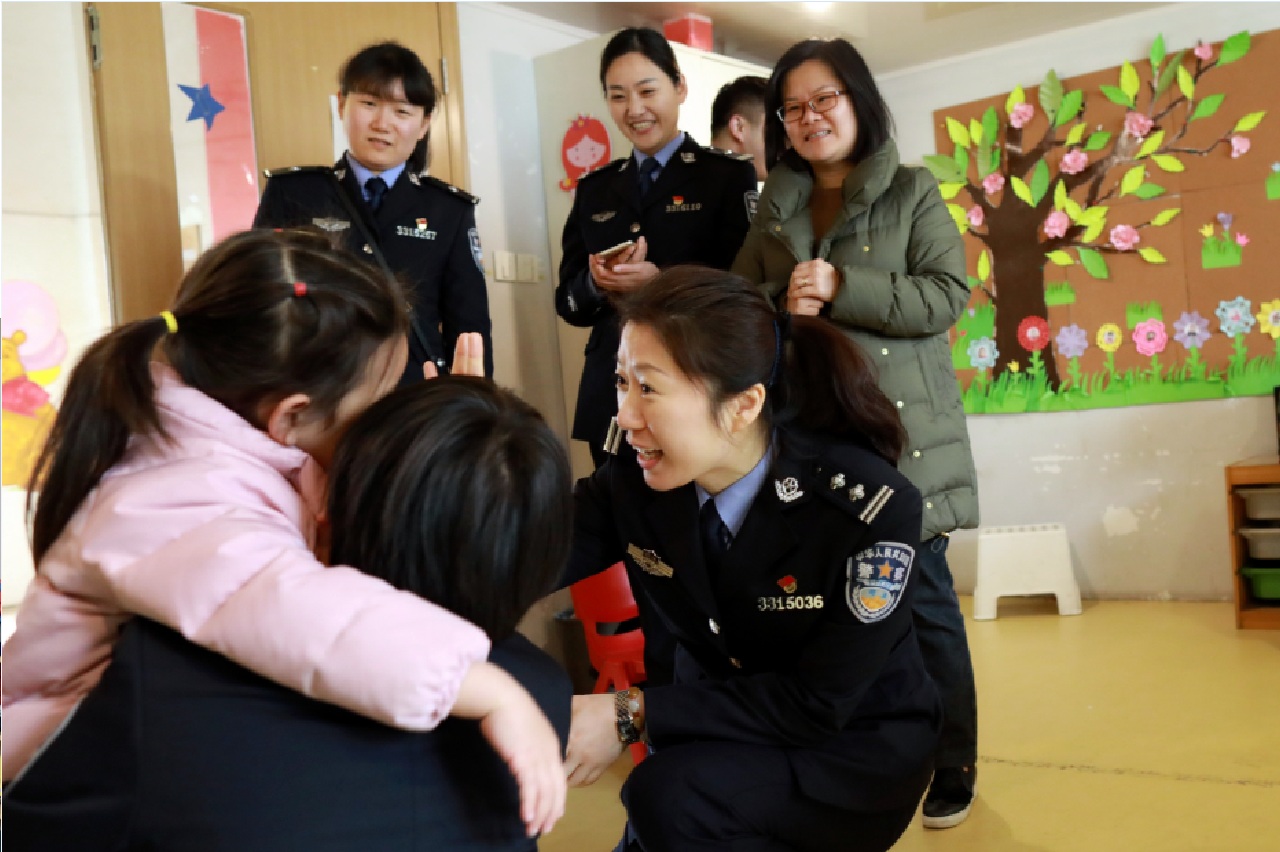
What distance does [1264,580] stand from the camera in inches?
164

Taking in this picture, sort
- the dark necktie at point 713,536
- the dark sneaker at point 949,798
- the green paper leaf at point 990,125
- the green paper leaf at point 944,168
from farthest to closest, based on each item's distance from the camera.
→ 1. the green paper leaf at point 944,168
2. the green paper leaf at point 990,125
3. the dark sneaker at point 949,798
4. the dark necktie at point 713,536

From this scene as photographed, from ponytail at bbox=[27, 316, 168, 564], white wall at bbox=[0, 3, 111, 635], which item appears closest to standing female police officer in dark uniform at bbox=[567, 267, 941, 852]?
ponytail at bbox=[27, 316, 168, 564]

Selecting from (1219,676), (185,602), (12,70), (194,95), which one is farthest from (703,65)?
(185,602)

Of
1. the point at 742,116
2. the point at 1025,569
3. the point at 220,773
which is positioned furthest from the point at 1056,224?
the point at 220,773

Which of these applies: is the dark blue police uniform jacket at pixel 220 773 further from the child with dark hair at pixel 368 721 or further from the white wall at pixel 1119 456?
the white wall at pixel 1119 456

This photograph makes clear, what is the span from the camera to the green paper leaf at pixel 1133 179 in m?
Answer: 4.77

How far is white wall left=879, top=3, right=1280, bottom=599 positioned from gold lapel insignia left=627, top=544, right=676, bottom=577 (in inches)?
151

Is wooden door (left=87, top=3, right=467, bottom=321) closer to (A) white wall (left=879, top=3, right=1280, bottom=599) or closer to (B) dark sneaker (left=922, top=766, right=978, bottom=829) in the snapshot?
(B) dark sneaker (left=922, top=766, right=978, bottom=829)

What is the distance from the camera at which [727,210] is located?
2.91 metres

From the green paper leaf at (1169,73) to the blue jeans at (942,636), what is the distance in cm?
325

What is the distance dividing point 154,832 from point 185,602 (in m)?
0.17

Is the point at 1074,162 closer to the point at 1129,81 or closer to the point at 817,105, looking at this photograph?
the point at 1129,81

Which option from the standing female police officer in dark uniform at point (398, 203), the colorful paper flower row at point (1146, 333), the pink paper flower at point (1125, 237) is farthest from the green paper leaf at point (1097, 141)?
the standing female police officer in dark uniform at point (398, 203)

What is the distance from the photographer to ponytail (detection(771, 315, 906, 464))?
62.4 inches
